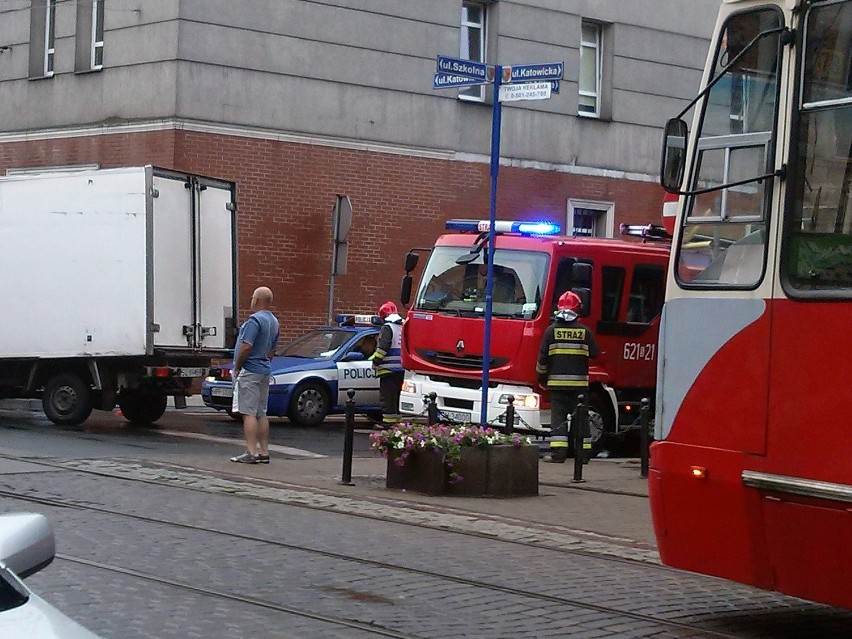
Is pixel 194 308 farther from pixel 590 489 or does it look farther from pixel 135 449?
pixel 590 489

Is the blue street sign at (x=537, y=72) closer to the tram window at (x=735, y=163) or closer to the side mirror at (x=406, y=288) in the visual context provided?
the tram window at (x=735, y=163)

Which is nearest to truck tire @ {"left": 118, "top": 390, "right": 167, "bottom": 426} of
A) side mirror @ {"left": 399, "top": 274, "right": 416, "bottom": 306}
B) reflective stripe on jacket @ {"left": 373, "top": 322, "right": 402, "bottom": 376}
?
reflective stripe on jacket @ {"left": 373, "top": 322, "right": 402, "bottom": 376}

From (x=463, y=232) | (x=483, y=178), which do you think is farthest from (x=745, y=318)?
(x=483, y=178)

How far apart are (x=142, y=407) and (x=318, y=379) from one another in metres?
2.49

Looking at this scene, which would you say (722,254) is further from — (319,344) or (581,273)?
(319,344)

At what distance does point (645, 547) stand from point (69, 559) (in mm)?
4086

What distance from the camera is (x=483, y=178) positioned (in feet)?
92.6

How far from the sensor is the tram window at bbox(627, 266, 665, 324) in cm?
1909

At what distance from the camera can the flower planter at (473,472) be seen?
42.9 ft

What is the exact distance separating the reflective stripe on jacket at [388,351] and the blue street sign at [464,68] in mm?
6348

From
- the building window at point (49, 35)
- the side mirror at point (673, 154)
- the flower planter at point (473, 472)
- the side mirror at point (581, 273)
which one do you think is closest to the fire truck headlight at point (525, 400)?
the side mirror at point (581, 273)

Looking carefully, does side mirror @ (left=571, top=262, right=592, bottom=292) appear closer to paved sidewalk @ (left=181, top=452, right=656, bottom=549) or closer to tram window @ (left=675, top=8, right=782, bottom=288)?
paved sidewalk @ (left=181, top=452, right=656, bottom=549)

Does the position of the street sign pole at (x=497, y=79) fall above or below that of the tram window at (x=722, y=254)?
above

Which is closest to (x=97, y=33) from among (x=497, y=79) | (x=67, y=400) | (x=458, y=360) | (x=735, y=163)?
(x=67, y=400)
